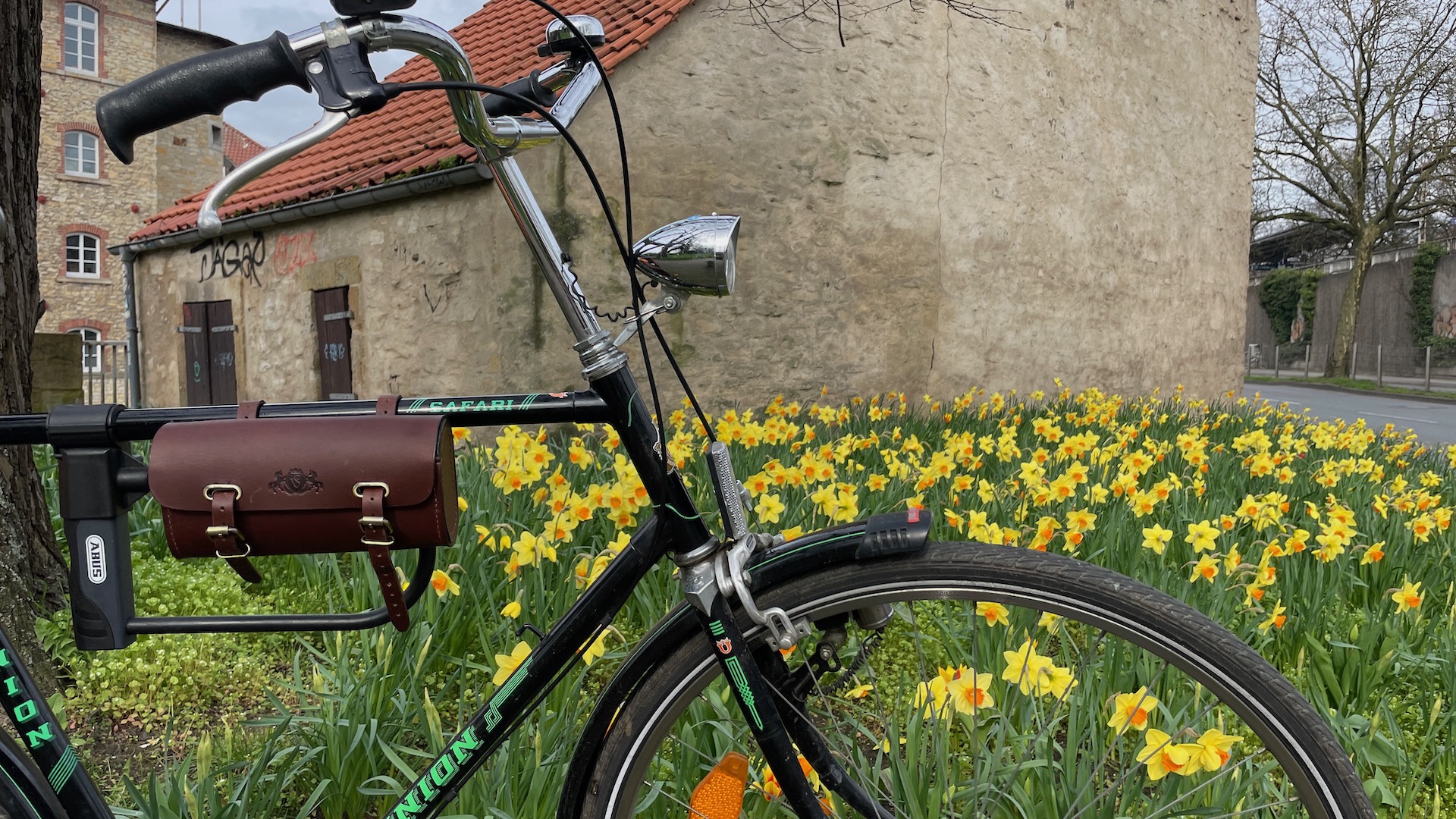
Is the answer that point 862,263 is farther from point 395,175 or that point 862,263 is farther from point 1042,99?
point 395,175

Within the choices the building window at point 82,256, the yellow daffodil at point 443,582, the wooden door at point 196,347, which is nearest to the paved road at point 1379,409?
the yellow daffodil at point 443,582

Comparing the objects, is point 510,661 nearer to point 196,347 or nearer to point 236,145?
point 196,347

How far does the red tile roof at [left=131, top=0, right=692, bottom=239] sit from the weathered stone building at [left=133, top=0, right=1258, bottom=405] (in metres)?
0.05

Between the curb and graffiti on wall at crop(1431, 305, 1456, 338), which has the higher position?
graffiti on wall at crop(1431, 305, 1456, 338)

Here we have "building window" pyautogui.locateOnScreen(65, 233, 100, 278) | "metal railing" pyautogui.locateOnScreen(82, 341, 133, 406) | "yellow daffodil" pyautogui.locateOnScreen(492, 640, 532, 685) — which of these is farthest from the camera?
"building window" pyautogui.locateOnScreen(65, 233, 100, 278)

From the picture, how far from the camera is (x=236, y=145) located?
30328 millimetres

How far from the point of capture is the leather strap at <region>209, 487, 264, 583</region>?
3.35 feet

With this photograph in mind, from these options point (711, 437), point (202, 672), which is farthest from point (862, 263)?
point (711, 437)

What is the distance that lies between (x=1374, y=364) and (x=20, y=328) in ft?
100

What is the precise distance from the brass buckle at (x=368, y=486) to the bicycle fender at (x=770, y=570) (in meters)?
0.36

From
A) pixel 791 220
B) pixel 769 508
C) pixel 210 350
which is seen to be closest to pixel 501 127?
pixel 769 508

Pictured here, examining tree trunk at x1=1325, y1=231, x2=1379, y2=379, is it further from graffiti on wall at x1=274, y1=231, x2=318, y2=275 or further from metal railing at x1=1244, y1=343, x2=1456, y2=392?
graffiti on wall at x1=274, y1=231, x2=318, y2=275

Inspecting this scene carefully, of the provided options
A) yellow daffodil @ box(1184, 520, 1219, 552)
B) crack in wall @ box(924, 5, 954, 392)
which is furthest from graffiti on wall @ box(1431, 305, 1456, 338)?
yellow daffodil @ box(1184, 520, 1219, 552)

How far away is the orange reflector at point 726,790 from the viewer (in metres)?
1.14
